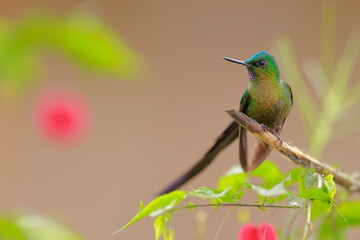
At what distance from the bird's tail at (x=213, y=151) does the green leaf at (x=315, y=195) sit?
0.14 metres

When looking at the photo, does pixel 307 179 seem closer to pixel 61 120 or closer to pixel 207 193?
pixel 207 193

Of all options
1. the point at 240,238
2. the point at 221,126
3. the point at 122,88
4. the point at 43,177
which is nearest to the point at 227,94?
the point at 221,126

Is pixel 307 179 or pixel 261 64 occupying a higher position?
pixel 261 64

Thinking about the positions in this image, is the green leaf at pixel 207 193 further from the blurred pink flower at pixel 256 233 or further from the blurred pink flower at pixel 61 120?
the blurred pink flower at pixel 61 120

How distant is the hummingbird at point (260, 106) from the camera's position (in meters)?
0.59

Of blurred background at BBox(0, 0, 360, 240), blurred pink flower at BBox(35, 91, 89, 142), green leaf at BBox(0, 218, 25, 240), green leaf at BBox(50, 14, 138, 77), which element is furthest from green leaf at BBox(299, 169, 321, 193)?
blurred background at BBox(0, 0, 360, 240)

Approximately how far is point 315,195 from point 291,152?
0.09 m

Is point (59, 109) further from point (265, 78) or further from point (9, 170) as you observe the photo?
point (9, 170)

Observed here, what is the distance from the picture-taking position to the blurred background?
2299 mm

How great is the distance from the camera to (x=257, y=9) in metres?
2.50

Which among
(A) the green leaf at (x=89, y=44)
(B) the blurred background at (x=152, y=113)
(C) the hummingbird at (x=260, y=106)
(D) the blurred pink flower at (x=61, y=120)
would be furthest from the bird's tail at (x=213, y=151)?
(B) the blurred background at (x=152, y=113)

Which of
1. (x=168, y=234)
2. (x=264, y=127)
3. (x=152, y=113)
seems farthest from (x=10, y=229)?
(x=152, y=113)

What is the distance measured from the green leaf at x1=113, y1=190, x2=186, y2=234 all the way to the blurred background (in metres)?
1.46

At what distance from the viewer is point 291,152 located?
63cm
